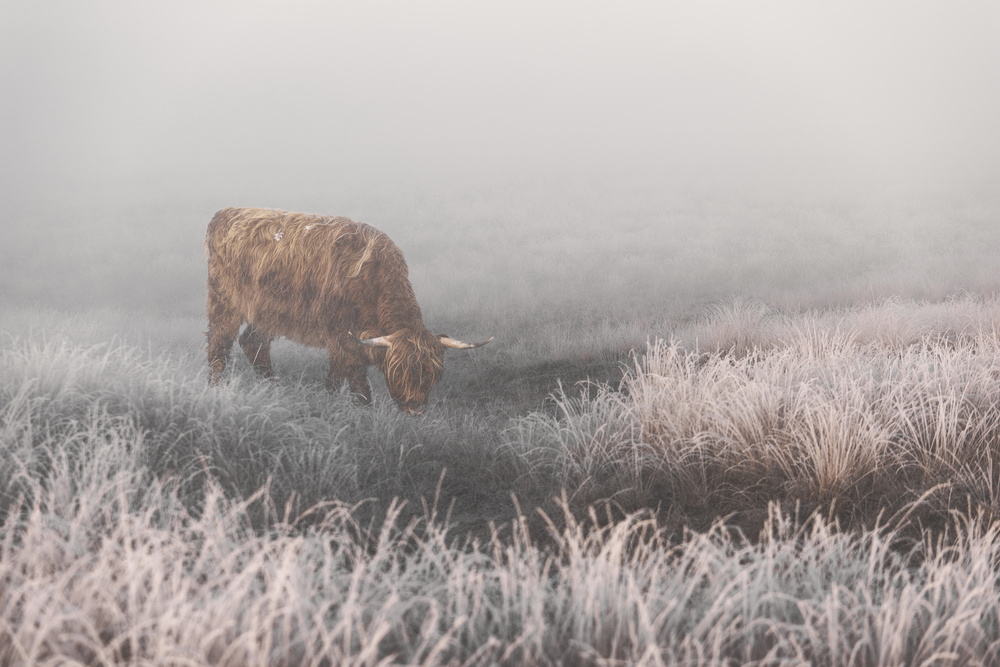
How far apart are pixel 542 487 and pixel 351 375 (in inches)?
90.8

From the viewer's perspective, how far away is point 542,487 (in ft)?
12.6

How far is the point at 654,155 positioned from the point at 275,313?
1672 centimetres

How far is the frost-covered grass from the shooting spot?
6.68 feet

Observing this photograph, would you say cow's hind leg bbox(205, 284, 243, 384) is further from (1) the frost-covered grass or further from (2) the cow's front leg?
(1) the frost-covered grass

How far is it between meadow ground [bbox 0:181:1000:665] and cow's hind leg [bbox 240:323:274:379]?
0.24 m

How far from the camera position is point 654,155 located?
20.6 m

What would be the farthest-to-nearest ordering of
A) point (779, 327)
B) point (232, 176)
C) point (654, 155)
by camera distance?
point (654, 155) < point (232, 176) < point (779, 327)

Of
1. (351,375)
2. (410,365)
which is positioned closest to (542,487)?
(410,365)

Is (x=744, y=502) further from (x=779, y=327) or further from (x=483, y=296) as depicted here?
(x=483, y=296)

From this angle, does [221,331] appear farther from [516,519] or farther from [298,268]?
[516,519]

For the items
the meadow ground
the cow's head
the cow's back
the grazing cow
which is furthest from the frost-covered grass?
the cow's back

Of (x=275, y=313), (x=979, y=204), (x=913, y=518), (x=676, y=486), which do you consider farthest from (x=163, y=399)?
(x=979, y=204)

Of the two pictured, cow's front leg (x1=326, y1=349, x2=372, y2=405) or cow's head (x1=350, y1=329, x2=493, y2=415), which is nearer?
cow's head (x1=350, y1=329, x2=493, y2=415)

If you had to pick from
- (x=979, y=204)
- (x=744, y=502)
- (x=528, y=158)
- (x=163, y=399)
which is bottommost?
(x=744, y=502)
